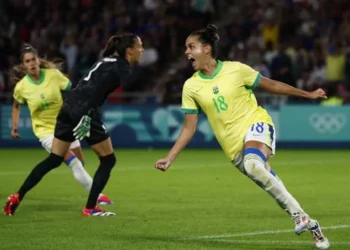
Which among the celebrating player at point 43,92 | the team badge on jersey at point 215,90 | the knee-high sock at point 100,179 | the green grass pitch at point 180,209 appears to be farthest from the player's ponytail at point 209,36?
the celebrating player at point 43,92

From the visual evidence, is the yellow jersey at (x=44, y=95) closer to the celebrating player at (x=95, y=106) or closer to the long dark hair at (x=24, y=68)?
the long dark hair at (x=24, y=68)

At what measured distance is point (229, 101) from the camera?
1012cm

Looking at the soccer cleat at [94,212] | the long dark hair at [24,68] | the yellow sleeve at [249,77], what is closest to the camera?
the yellow sleeve at [249,77]

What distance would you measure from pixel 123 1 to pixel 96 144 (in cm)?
1692

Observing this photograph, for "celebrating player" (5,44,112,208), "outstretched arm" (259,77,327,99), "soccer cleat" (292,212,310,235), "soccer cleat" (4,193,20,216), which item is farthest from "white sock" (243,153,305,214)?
"celebrating player" (5,44,112,208)

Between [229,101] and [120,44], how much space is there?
2.36 metres

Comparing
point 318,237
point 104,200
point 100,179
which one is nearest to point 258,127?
point 318,237

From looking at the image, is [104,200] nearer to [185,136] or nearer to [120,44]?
[120,44]

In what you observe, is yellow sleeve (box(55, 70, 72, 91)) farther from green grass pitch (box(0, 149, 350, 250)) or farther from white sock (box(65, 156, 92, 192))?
green grass pitch (box(0, 149, 350, 250))

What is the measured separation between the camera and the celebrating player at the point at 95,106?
12.0m

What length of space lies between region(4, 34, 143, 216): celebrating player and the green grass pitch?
421 millimetres

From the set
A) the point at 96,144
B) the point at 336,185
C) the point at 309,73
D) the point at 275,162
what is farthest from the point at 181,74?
the point at 96,144

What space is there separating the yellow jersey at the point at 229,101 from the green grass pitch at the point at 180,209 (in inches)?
39.8

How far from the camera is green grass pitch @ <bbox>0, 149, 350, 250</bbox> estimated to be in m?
10.1
